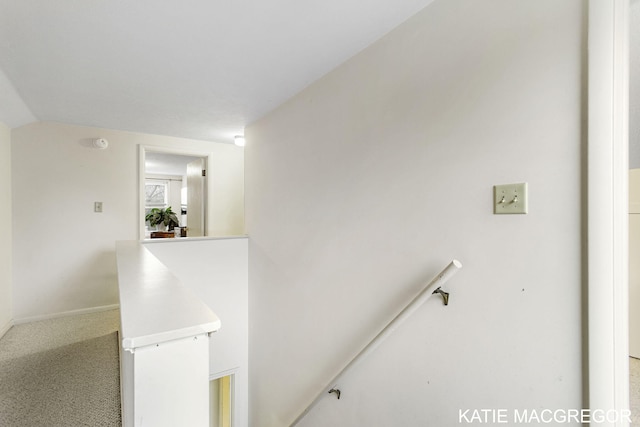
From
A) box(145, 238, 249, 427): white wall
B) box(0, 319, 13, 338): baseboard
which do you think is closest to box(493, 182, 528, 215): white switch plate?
box(145, 238, 249, 427): white wall

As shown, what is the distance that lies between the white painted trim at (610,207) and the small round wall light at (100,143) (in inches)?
155

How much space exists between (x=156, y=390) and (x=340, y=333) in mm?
1495

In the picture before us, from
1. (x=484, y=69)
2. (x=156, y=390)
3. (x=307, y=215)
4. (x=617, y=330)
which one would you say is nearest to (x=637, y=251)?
(x=617, y=330)

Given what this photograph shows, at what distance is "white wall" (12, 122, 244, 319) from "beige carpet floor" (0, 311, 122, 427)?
423mm

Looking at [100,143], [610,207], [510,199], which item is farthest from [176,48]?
[100,143]

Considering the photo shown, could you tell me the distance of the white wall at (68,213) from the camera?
2947 mm

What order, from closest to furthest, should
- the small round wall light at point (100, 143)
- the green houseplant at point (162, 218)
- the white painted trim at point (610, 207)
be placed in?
the white painted trim at point (610, 207) < the small round wall light at point (100, 143) < the green houseplant at point (162, 218)

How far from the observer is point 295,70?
1.97 m

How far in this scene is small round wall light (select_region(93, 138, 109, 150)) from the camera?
3.21 m

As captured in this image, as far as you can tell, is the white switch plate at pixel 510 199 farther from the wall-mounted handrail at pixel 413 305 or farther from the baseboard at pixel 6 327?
the baseboard at pixel 6 327

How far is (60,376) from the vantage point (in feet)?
6.45

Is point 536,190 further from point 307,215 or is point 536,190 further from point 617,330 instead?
point 307,215

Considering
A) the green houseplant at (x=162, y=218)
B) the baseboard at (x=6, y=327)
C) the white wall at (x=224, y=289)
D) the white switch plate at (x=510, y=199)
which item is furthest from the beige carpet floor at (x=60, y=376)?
the green houseplant at (x=162, y=218)

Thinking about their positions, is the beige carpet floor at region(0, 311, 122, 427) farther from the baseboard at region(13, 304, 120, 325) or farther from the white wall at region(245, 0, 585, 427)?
the white wall at region(245, 0, 585, 427)
